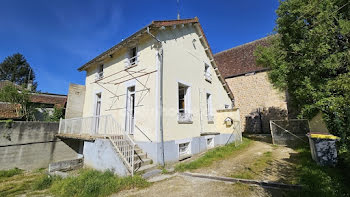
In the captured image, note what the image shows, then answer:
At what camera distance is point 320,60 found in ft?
22.0

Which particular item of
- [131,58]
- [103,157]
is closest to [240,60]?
[131,58]

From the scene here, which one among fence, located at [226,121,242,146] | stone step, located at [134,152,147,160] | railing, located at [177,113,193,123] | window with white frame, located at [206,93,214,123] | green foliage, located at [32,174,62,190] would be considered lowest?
green foliage, located at [32,174,62,190]

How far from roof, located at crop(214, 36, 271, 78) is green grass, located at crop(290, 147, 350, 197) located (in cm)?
1308

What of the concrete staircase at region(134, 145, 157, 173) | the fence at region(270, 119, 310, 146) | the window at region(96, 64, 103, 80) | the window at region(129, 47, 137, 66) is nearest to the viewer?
the concrete staircase at region(134, 145, 157, 173)

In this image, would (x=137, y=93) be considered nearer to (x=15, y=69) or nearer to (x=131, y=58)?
(x=131, y=58)

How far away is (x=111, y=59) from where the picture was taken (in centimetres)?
988

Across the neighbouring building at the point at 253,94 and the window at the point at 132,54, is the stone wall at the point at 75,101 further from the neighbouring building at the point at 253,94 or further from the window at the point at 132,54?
the neighbouring building at the point at 253,94

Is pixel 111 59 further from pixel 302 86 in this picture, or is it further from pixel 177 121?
pixel 302 86

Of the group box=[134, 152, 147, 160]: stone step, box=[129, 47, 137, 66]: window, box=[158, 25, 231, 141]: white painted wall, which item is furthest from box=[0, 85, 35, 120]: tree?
box=[158, 25, 231, 141]: white painted wall

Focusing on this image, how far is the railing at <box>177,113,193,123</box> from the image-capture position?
309 inches

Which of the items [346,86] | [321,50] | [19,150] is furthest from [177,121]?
[19,150]

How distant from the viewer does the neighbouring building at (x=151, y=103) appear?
6.68m

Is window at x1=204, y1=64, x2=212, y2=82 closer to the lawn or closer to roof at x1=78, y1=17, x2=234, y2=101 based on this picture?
roof at x1=78, y1=17, x2=234, y2=101

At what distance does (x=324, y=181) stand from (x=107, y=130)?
837 centimetres
